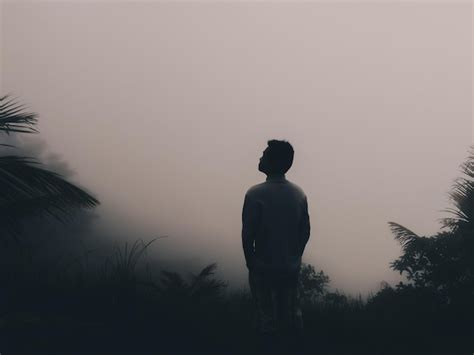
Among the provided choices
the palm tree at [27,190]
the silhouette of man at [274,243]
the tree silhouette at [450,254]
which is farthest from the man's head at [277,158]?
the tree silhouette at [450,254]

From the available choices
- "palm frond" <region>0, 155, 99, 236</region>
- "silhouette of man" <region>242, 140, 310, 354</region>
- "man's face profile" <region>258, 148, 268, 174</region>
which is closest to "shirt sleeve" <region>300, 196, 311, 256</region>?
"silhouette of man" <region>242, 140, 310, 354</region>

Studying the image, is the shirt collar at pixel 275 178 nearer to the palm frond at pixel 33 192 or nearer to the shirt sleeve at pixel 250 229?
the shirt sleeve at pixel 250 229

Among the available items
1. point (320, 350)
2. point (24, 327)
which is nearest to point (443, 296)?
point (320, 350)

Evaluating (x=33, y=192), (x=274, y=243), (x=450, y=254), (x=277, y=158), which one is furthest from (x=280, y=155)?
(x=450, y=254)

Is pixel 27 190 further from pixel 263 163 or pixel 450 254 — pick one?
pixel 450 254

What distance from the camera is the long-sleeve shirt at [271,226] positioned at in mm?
3850

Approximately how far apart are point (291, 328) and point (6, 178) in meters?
3.37

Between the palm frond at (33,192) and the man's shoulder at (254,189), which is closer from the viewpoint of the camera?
the man's shoulder at (254,189)

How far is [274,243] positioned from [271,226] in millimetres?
131

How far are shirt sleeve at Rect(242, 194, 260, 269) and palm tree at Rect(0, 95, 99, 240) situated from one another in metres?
2.39

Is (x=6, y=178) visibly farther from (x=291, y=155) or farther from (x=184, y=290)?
(x=184, y=290)

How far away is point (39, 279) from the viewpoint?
280 inches

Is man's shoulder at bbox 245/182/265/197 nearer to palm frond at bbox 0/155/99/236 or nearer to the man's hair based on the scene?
the man's hair

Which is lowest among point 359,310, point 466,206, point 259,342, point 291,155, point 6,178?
point 259,342
